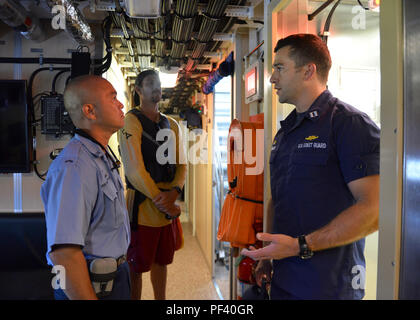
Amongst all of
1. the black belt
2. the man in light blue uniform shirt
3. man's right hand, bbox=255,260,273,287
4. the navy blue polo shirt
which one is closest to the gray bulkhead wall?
the man in light blue uniform shirt

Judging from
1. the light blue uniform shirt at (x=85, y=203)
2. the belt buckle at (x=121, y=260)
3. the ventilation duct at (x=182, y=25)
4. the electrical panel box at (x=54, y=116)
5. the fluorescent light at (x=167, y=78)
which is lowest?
the belt buckle at (x=121, y=260)

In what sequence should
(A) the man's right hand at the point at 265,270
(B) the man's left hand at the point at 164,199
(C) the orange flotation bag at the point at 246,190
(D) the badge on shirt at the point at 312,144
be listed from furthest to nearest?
1. (B) the man's left hand at the point at 164,199
2. (C) the orange flotation bag at the point at 246,190
3. (A) the man's right hand at the point at 265,270
4. (D) the badge on shirt at the point at 312,144

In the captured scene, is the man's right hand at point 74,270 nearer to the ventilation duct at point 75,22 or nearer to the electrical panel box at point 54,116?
the ventilation duct at point 75,22

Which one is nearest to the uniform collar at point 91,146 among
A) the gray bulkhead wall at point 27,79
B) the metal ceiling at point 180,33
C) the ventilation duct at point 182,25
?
the metal ceiling at point 180,33

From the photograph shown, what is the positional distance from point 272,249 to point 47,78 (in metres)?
2.78

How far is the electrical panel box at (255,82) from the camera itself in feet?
7.88

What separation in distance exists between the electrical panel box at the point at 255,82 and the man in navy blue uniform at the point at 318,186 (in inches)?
35.8

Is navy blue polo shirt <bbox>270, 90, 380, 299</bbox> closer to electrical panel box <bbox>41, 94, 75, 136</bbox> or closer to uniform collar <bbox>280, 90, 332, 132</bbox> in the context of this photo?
uniform collar <bbox>280, 90, 332, 132</bbox>

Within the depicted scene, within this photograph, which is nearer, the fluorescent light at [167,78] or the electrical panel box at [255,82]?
the electrical panel box at [255,82]

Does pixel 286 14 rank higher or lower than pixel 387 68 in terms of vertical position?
higher

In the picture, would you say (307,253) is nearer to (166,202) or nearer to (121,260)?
(121,260)

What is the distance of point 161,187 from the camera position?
265 cm

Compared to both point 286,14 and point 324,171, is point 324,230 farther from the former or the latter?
point 286,14
